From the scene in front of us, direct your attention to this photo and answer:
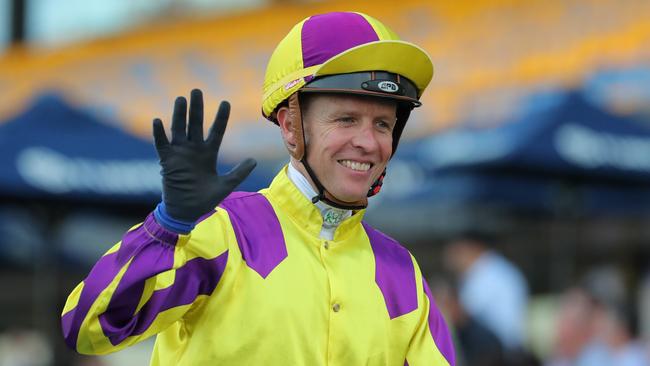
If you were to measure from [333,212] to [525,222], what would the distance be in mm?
8115

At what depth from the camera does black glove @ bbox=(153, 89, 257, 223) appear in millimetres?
2234

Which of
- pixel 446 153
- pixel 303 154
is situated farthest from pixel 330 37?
pixel 446 153

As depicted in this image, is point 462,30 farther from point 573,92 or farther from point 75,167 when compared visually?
point 75,167

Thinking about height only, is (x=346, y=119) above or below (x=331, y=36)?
below

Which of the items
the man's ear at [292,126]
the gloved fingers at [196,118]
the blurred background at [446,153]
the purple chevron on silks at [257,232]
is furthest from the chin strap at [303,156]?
the blurred background at [446,153]

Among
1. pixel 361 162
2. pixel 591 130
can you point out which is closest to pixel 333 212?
pixel 361 162

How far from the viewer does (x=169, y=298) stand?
233cm

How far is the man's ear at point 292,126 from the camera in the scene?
2.58 m

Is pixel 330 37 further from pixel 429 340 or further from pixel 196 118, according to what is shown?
pixel 429 340

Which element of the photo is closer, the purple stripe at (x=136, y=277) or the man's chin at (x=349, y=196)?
the purple stripe at (x=136, y=277)

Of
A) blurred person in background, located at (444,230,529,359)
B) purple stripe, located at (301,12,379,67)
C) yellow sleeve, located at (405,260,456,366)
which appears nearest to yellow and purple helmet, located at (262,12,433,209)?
purple stripe, located at (301,12,379,67)

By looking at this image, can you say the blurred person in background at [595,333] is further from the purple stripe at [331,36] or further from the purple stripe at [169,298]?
the purple stripe at [169,298]

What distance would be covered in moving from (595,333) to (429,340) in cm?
370

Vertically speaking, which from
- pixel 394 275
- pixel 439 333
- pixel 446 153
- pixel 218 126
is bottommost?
pixel 446 153
